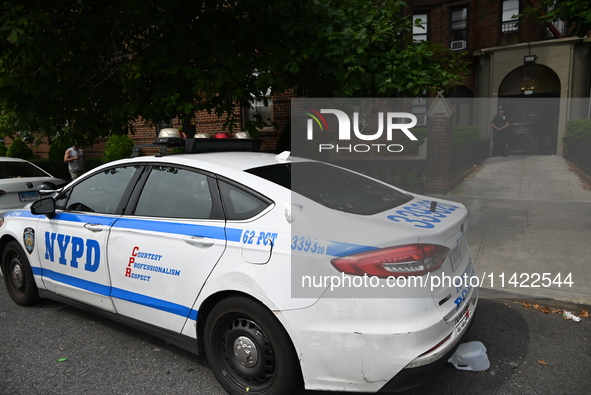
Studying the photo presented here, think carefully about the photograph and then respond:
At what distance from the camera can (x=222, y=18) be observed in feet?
21.7

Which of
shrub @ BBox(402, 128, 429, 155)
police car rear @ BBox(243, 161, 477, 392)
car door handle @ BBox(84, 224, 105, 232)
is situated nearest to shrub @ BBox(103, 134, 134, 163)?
shrub @ BBox(402, 128, 429, 155)

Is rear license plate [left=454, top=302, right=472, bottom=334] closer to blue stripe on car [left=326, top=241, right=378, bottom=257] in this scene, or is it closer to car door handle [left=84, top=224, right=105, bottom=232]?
blue stripe on car [left=326, top=241, right=378, bottom=257]

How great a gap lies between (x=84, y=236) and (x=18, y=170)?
545cm

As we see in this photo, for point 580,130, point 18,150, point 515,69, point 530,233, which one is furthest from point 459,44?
point 18,150

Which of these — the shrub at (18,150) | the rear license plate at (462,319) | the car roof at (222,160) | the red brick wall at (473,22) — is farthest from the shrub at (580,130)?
the shrub at (18,150)

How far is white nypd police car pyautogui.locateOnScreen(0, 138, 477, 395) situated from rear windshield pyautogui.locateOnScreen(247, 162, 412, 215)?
0.02m

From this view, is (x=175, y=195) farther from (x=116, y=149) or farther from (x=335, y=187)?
(x=116, y=149)

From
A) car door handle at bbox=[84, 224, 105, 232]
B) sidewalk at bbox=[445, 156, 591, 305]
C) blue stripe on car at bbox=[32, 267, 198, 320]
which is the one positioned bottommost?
sidewalk at bbox=[445, 156, 591, 305]

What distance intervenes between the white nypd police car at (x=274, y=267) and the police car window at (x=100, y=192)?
0.01m

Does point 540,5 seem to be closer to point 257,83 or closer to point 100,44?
point 257,83

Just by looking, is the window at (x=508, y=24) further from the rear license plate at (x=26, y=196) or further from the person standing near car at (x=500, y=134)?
the rear license plate at (x=26, y=196)

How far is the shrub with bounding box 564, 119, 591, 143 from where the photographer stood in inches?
550

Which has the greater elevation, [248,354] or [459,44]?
[459,44]

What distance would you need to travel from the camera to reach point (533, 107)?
20312mm
